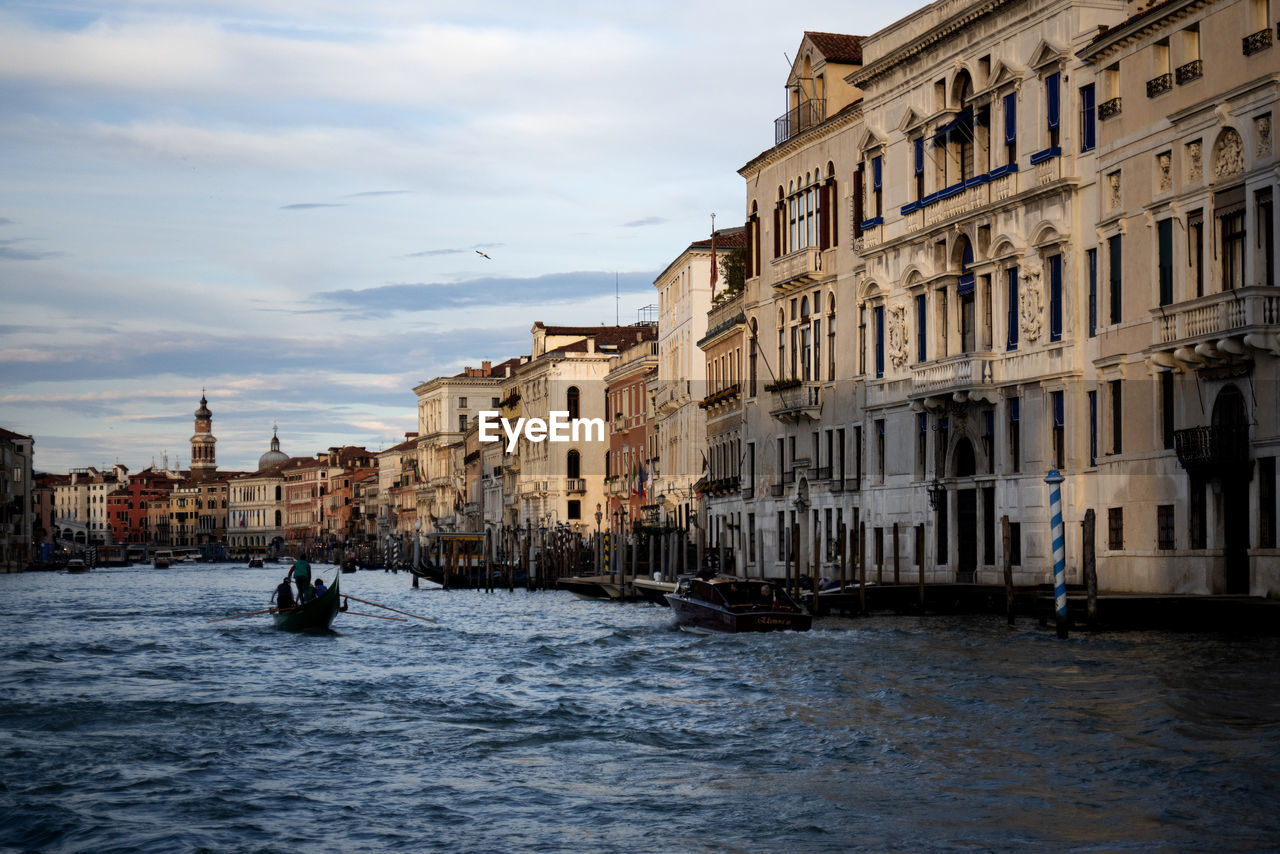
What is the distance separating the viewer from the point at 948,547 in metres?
32.3

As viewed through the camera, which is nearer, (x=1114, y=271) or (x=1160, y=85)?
(x=1160, y=85)

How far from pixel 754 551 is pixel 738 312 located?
638cm

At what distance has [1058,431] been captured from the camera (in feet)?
94.9

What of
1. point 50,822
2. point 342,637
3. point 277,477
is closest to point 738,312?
point 342,637

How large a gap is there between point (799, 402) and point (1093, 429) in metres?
11.5

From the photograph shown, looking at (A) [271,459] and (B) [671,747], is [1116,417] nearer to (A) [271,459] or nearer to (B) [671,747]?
(B) [671,747]

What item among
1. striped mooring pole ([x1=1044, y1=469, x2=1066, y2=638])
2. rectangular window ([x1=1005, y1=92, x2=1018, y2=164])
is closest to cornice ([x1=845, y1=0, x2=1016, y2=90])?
rectangular window ([x1=1005, y1=92, x2=1018, y2=164])

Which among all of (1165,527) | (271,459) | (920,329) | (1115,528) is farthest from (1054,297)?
(271,459)

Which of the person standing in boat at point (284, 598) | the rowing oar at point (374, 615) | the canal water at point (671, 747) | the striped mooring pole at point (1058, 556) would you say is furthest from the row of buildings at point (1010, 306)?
the person standing in boat at point (284, 598)

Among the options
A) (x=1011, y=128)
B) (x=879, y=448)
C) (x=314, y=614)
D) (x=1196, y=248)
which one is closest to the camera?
(x=1196, y=248)

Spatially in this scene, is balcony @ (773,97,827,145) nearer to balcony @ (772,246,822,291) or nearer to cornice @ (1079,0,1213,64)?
balcony @ (772,246,822,291)

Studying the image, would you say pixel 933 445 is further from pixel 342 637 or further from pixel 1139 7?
pixel 342 637

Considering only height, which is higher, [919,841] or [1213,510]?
[1213,510]

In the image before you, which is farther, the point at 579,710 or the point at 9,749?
the point at 579,710
